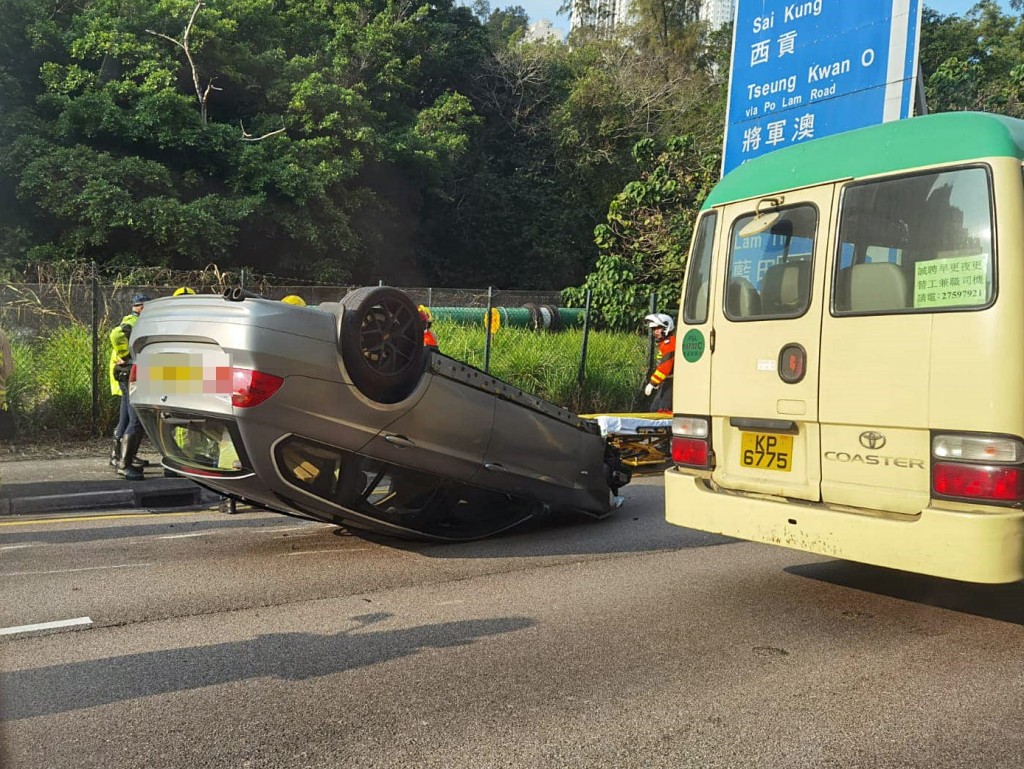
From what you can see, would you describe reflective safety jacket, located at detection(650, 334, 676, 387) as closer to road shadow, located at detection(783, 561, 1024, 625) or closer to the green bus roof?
road shadow, located at detection(783, 561, 1024, 625)

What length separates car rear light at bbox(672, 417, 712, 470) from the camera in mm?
5445

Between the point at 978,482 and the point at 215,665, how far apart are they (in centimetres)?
359

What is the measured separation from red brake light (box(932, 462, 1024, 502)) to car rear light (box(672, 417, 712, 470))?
1.42 m

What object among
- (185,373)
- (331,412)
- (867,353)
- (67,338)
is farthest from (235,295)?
(67,338)

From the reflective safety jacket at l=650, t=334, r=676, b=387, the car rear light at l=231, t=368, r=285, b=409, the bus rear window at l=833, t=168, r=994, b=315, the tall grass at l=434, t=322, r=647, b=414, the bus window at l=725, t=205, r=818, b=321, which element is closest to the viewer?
the bus rear window at l=833, t=168, r=994, b=315

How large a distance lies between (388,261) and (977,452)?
27255mm

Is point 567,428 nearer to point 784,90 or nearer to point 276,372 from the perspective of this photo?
point 276,372

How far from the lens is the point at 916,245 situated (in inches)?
178

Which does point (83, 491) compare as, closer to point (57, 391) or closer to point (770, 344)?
point (57, 391)

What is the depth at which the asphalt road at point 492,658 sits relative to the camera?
11.2ft

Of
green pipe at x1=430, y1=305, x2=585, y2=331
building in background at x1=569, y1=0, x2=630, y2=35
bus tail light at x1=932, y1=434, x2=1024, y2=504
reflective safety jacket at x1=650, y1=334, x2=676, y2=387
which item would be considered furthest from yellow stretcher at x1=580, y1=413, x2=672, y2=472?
building in background at x1=569, y1=0, x2=630, y2=35

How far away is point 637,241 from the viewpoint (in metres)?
19.5

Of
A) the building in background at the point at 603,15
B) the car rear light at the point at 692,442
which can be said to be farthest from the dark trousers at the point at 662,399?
the building in background at the point at 603,15

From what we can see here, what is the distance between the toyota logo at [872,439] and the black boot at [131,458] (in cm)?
707
